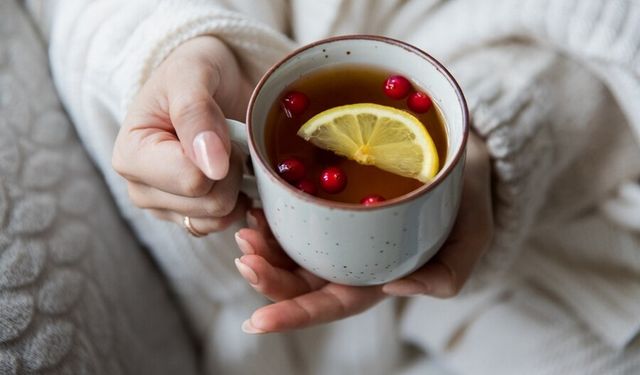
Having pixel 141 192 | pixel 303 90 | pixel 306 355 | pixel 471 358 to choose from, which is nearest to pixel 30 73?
pixel 141 192

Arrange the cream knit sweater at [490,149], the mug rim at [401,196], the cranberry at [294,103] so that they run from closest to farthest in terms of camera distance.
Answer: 1. the mug rim at [401,196]
2. the cranberry at [294,103]
3. the cream knit sweater at [490,149]

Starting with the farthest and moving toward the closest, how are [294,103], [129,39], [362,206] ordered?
[129,39] < [294,103] < [362,206]

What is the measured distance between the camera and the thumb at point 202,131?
424mm

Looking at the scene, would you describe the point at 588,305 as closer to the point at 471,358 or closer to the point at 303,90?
the point at 471,358

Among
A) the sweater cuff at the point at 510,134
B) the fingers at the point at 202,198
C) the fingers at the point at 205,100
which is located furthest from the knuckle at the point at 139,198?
the sweater cuff at the point at 510,134

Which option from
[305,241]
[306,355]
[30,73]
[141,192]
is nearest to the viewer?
[305,241]

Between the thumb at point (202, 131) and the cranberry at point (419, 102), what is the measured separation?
0.49 feet

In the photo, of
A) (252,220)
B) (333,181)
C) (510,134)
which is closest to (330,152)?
(333,181)

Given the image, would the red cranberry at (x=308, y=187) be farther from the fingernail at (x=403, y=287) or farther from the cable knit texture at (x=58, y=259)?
the cable knit texture at (x=58, y=259)

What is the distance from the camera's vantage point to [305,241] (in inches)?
16.9

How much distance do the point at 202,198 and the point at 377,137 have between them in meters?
0.15

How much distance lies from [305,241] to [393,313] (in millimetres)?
426

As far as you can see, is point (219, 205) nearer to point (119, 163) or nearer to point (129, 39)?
point (119, 163)

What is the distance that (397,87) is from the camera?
1.58 ft
